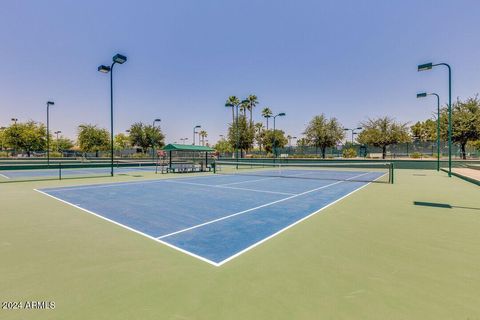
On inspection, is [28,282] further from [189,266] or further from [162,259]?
[189,266]

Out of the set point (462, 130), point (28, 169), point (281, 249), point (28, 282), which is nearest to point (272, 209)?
point (281, 249)

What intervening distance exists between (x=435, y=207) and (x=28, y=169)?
3483 centimetres

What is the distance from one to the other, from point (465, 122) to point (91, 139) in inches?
2748

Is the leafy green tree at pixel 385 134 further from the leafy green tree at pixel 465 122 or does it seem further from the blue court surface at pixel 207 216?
the blue court surface at pixel 207 216

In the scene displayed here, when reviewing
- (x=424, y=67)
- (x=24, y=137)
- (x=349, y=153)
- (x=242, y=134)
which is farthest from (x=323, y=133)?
(x=24, y=137)

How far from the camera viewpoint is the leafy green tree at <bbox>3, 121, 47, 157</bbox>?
51531 mm

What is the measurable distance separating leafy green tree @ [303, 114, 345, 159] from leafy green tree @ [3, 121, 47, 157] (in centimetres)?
5756

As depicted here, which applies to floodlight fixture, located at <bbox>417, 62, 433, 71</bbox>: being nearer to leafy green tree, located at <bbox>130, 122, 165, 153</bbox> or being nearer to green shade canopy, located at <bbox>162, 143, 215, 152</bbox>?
green shade canopy, located at <bbox>162, 143, 215, 152</bbox>

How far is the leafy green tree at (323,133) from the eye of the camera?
48656 mm

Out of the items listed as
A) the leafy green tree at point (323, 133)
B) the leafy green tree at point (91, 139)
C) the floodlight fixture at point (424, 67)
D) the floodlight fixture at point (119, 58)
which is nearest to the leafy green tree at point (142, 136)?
the leafy green tree at point (91, 139)

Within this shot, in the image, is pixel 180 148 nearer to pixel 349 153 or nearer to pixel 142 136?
pixel 349 153

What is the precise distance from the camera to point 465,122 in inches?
1337

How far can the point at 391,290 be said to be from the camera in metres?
3.09

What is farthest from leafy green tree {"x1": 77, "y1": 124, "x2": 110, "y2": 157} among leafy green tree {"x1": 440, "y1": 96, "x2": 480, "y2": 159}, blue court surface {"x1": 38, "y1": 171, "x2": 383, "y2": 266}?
leafy green tree {"x1": 440, "y1": 96, "x2": 480, "y2": 159}
